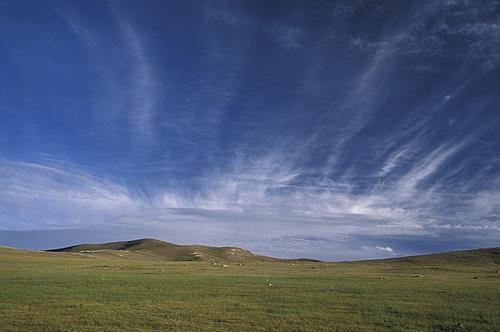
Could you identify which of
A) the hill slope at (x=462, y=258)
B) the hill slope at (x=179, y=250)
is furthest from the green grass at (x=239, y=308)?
the hill slope at (x=179, y=250)

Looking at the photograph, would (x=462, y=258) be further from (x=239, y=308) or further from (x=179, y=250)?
(x=179, y=250)

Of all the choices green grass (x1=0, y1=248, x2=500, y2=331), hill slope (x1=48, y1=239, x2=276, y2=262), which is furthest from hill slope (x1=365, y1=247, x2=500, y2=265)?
hill slope (x1=48, y1=239, x2=276, y2=262)

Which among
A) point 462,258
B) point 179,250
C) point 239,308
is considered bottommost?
point 239,308

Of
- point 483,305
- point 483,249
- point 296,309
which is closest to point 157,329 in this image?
point 296,309

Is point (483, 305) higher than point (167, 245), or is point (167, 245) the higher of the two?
point (167, 245)

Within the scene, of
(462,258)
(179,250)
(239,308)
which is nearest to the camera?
(239,308)

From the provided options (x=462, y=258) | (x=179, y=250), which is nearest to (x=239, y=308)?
(x=462, y=258)

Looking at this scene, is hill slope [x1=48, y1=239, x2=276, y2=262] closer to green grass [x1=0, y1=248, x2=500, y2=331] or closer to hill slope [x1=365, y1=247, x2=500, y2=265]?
hill slope [x1=365, y1=247, x2=500, y2=265]

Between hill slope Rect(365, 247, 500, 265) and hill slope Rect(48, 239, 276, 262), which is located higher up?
hill slope Rect(48, 239, 276, 262)

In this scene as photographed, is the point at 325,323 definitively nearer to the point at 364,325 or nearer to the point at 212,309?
the point at 364,325

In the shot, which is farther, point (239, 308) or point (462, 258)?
point (462, 258)

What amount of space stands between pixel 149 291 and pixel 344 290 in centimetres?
1416

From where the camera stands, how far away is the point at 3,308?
68.5ft

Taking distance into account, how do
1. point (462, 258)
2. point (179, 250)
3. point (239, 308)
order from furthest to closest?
point (179, 250), point (462, 258), point (239, 308)
